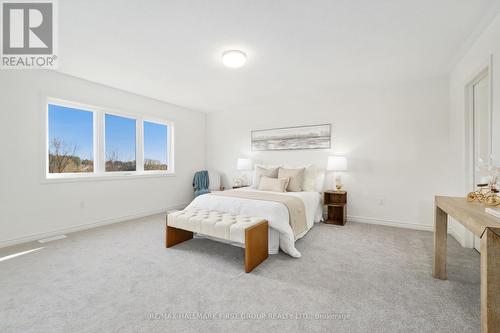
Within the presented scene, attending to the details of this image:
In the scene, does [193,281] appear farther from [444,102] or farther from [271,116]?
[444,102]

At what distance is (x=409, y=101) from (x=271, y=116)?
2495 millimetres

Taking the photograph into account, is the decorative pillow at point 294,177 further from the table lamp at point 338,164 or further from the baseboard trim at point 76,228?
the baseboard trim at point 76,228

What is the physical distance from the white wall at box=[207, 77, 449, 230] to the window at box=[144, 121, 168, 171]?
2.67m

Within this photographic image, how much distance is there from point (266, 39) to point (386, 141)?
2.74m

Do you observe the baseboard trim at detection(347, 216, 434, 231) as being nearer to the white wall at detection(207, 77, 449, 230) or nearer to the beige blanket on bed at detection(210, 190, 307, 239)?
the white wall at detection(207, 77, 449, 230)

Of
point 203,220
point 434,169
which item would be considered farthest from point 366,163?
point 203,220

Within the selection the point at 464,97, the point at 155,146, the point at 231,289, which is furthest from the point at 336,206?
the point at 155,146

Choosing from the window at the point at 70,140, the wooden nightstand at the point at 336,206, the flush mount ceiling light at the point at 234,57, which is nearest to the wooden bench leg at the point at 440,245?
the wooden nightstand at the point at 336,206

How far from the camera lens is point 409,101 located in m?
3.63

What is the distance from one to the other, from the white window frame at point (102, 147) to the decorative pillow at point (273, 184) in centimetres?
228

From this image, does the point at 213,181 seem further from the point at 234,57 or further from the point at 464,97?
the point at 464,97

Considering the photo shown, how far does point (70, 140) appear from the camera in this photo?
3.61m

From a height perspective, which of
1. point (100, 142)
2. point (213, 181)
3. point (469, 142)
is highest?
point (100, 142)

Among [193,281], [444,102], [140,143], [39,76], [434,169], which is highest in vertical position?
[39,76]
